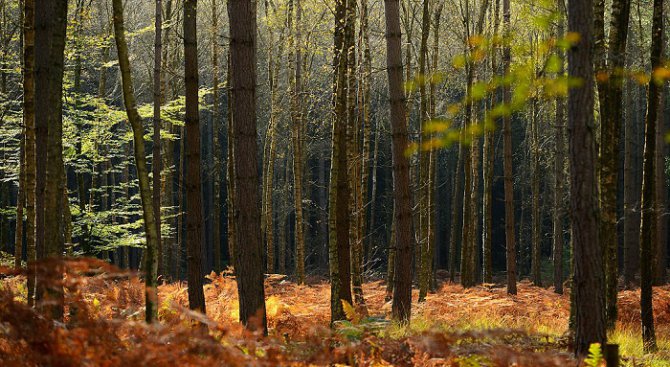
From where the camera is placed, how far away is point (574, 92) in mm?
5090

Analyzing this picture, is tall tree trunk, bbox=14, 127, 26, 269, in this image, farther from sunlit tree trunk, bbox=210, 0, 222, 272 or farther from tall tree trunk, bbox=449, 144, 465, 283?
tall tree trunk, bbox=449, 144, 465, 283

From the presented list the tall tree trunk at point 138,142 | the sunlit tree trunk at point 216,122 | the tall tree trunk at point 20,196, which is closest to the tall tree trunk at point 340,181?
the tall tree trunk at point 138,142

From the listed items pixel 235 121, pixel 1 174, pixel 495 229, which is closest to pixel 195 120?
pixel 235 121

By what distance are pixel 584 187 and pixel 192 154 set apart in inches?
208

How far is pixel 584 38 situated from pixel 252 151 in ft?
11.4

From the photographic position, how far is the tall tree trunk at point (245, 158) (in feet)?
22.6

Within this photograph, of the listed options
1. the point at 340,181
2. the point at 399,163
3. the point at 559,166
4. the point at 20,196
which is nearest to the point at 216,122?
the point at 20,196

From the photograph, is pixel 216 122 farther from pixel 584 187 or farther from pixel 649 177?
pixel 584 187

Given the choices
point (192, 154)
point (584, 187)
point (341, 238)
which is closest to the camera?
point (584, 187)

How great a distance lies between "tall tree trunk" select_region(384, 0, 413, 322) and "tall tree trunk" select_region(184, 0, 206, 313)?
8.50 feet

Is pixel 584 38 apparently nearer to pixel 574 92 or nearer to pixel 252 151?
pixel 574 92

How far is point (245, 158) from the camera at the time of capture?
23.0 ft

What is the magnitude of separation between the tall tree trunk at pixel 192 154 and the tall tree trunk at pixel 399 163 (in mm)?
2592

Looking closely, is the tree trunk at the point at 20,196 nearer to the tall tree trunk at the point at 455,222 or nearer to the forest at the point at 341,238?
the forest at the point at 341,238
